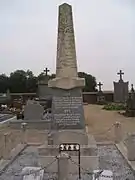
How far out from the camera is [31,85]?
61.5 meters

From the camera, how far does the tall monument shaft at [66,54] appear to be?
27.4ft

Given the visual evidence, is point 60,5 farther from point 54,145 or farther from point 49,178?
point 49,178

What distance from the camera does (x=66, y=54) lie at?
8508mm

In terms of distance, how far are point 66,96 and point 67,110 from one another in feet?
1.15

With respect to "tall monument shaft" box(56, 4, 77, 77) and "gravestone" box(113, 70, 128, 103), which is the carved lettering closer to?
"tall monument shaft" box(56, 4, 77, 77)

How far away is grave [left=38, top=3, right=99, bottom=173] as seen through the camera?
8.01 m

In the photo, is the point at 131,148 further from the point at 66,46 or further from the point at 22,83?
the point at 22,83

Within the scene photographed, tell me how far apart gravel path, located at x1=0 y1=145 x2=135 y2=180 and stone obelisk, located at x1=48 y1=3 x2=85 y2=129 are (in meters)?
1.13

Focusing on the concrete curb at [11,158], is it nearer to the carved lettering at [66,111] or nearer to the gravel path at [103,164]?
the gravel path at [103,164]

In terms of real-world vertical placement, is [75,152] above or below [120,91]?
below

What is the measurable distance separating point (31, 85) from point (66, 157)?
56284 millimetres

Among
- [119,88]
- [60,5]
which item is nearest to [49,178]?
[60,5]

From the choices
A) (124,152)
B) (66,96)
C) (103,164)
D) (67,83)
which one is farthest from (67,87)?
(124,152)

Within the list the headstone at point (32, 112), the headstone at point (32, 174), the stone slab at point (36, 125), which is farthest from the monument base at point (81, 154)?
the headstone at point (32, 112)
